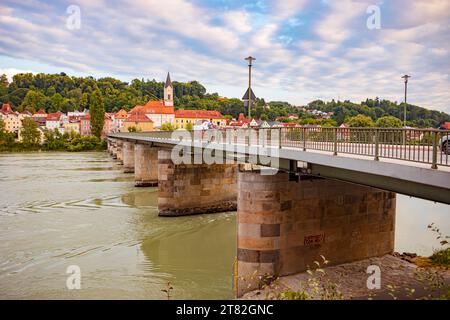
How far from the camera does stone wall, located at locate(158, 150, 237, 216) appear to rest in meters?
22.4

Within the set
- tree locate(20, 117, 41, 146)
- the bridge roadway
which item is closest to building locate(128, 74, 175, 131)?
tree locate(20, 117, 41, 146)

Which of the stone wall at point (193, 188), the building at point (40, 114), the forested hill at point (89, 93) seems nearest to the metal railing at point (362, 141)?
the stone wall at point (193, 188)

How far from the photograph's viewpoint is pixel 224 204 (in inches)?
931

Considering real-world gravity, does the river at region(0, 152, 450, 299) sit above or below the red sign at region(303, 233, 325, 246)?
below

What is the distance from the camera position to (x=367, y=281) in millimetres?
11531

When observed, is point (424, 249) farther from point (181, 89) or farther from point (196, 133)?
point (181, 89)

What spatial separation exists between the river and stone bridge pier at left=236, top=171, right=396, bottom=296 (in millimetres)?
1519

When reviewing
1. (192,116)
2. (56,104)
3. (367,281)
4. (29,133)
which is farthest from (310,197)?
(56,104)

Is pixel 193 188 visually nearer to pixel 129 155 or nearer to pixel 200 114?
pixel 129 155

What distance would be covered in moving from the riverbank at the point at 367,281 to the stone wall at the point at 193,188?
11.4 m

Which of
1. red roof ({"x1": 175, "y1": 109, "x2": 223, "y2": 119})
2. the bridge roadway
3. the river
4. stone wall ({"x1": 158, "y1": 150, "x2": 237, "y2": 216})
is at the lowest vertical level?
the river

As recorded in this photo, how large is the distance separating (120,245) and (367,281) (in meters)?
10.1

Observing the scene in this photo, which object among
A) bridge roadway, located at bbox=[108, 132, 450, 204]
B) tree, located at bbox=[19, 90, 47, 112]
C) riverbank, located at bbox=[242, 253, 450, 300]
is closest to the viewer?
bridge roadway, located at bbox=[108, 132, 450, 204]

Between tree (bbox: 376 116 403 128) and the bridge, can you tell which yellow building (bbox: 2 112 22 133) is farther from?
the bridge
